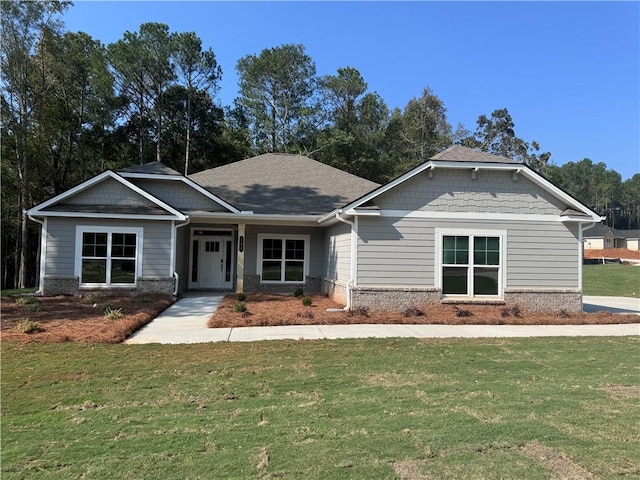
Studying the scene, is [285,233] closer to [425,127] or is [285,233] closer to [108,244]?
[108,244]

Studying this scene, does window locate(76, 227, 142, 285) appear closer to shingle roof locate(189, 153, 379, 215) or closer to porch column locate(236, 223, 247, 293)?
porch column locate(236, 223, 247, 293)

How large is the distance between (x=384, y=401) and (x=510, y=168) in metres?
9.06

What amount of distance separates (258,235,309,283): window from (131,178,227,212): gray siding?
245cm

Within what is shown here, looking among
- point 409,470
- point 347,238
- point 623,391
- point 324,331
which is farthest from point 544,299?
point 409,470

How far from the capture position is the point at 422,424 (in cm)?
400

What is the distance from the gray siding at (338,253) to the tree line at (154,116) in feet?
55.3

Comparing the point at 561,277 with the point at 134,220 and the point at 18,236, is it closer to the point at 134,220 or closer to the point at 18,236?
the point at 134,220

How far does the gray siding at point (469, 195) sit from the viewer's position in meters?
11.5

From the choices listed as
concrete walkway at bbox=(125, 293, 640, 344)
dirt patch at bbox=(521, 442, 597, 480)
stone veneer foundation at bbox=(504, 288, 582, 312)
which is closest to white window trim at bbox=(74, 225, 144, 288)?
concrete walkway at bbox=(125, 293, 640, 344)

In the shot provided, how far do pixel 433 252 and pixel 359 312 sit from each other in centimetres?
267

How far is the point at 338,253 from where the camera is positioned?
44.0 ft

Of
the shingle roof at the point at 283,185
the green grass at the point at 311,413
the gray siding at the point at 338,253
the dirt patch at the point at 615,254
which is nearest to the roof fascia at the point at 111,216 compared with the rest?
the shingle roof at the point at 283,185

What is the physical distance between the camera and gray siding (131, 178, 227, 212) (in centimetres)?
1509

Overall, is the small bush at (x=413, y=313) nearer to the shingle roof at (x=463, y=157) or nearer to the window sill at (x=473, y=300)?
the window sill at (x=473, y=300)
